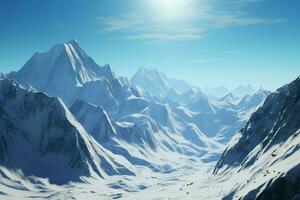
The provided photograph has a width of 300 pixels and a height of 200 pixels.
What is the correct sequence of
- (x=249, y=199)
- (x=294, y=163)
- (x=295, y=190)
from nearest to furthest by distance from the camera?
1. (x=295, y=190)
2. (x=294, y=163)
3. (x=249, y=199)

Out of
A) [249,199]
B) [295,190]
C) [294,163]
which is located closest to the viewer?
[295,190]

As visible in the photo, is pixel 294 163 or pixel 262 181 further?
pixel 262 181

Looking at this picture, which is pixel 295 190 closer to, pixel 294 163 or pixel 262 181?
pixel 294 163

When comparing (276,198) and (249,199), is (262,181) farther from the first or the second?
(276,198)

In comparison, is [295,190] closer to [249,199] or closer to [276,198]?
[276,198]

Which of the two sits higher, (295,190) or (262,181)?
(262,181)

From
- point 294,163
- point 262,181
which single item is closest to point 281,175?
point 294,163

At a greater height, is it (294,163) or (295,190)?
(294,163)

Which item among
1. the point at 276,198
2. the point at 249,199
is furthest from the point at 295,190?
the point at 249,199

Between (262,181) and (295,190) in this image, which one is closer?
(295,190)
